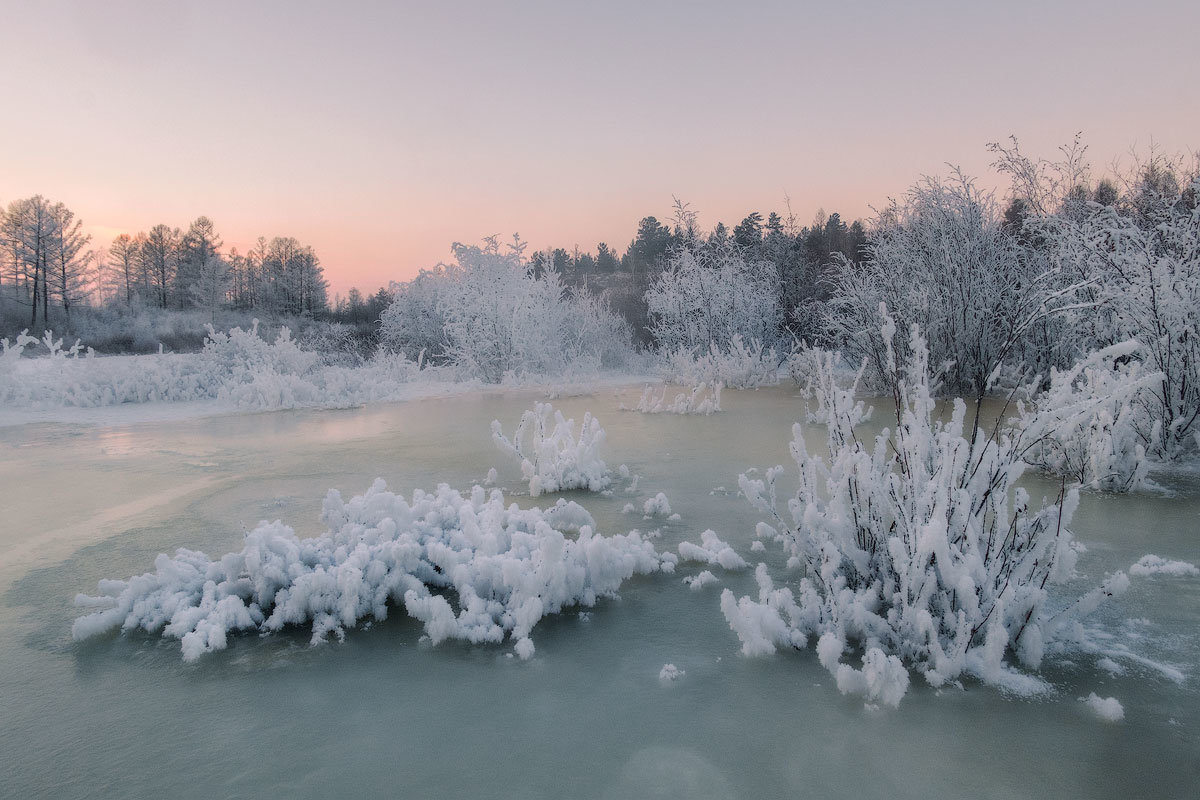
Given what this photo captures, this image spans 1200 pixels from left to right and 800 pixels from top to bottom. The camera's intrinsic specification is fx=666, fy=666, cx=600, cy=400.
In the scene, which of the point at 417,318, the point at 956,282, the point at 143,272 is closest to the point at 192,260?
the point at 143,272

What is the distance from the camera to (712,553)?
4012 millimetres

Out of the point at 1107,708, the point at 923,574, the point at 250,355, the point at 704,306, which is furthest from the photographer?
the point at 704,306

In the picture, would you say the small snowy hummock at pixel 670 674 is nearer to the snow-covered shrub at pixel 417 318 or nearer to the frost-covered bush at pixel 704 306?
the frost-covered bush at pixel 704 306

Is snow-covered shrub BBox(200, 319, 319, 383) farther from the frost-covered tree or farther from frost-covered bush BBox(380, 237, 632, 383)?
the frost-covered tree

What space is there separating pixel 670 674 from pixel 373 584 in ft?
5.37

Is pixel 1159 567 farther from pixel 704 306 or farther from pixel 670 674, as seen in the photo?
pixel 704 306

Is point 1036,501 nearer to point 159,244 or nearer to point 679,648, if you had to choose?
point 679,648

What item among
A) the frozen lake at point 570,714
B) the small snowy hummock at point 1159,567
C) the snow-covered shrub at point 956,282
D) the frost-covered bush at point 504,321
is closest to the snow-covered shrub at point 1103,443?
the frozen lake at point 570,714

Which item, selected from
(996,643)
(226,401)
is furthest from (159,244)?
(996,643)

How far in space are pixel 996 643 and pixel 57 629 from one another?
13.9 ft

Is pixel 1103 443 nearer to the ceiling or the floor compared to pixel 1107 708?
nearer to the ceiling

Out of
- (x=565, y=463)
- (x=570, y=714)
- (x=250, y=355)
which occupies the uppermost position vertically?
(x=250, y=355)

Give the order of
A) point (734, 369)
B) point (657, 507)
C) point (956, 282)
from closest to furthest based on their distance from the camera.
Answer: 1. point (657, 507)
2. point (956, 282)
3. point (734, 369)

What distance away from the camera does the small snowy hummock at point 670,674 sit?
2689 millimetres
